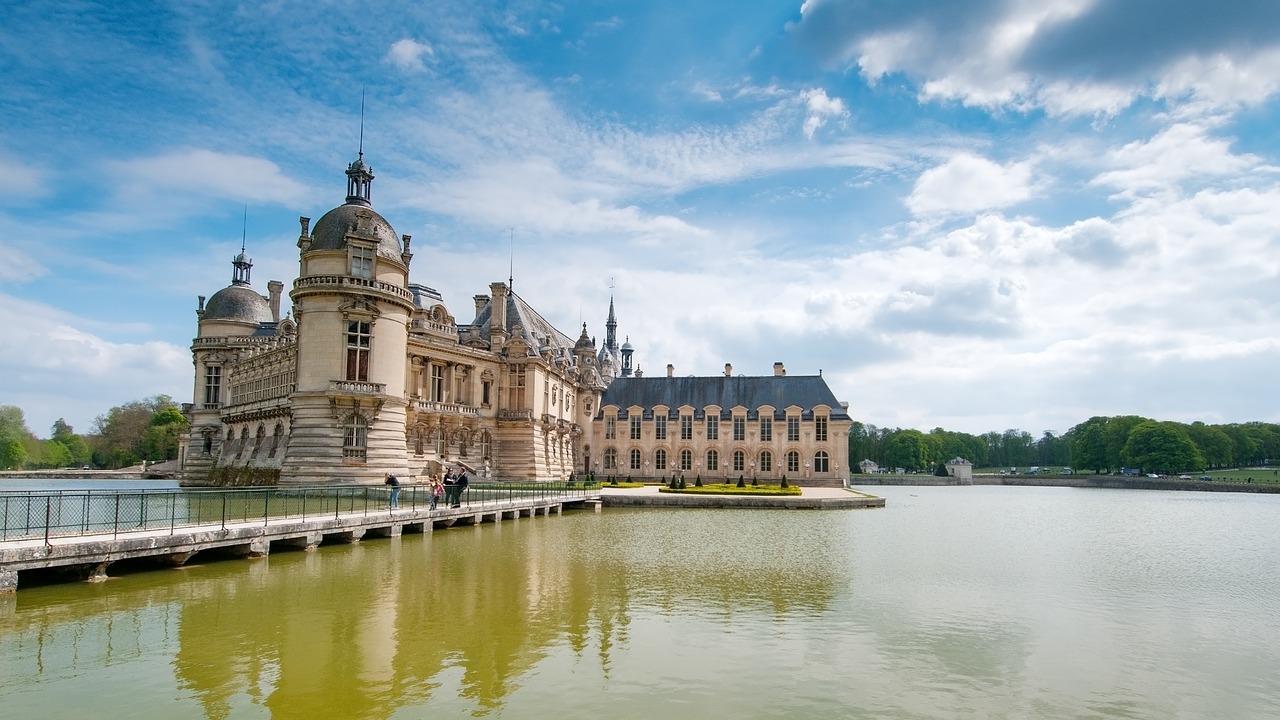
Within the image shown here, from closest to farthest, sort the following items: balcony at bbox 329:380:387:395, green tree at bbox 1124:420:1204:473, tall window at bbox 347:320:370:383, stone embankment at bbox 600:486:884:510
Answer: balcony at bbox 329:380:387:395 → tall window at bbox 347:320:370:383 → stone embankment at bbox 600:486:884:510 → green tree at bbox 1124:420:1204:473

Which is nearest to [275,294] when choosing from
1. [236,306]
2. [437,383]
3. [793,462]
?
[236,306]

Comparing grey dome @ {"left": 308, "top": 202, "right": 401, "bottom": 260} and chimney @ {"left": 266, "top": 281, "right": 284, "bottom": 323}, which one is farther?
chimney @ {"left": 266, "top": 281, "right": 284, "bottom": 323}

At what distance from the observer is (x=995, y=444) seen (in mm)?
186375

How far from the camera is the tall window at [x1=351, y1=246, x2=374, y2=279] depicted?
41.1 meters

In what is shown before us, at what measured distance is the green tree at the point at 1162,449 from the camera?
10431 cm

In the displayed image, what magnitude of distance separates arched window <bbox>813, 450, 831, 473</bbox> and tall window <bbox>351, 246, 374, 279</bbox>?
41.7 metres

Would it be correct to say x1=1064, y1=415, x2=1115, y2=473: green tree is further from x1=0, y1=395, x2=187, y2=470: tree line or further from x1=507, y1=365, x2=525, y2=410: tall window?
x1=0, y1=395, x2=187, y2=470: tree line

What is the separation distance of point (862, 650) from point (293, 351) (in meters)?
40.7

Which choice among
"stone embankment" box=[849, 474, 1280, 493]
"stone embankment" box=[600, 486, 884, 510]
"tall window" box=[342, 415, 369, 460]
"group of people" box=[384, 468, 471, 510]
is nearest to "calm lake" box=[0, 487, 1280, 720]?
"group of people" box=[384, 468, 471, 510]

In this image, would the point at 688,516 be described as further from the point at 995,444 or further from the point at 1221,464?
the point at 995,444

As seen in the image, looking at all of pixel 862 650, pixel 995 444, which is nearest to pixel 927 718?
pixel 862 650

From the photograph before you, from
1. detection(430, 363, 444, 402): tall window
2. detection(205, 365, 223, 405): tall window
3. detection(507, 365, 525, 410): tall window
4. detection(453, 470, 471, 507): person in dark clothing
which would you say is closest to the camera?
detection(453, 470, 471, 507): person in dark clothing

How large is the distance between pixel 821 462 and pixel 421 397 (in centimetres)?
3509

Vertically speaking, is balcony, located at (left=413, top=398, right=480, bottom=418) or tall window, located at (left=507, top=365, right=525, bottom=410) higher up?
tall window, located at (left=507, top=365, right=525, bottom=410)
